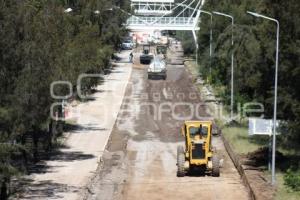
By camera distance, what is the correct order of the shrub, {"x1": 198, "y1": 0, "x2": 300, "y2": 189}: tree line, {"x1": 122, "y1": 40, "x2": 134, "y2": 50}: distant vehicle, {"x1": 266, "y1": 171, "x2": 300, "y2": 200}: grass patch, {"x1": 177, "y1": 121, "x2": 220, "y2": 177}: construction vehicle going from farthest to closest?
{"x1": 122, "y1": 40, "x2": 134, "y2": 50}: distant vehicle
{"x1": 177, "y1": 121, "x2": 220, "y2": 177}: construction vehicle
{"x1": 198, "y1": 0, "x2": 300, "y2": 189}: tree line
the shrub
{"x1": 266, "y1": 171, "x2": 300, "y2": 200}: grass patch

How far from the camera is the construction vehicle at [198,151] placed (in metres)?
31.9

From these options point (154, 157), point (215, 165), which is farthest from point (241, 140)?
point (215, 165)

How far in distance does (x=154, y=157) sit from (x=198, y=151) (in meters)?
6.75

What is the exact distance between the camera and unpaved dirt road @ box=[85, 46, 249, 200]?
2978 cm

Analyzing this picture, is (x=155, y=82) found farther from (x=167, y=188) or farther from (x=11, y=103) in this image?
(x=11, y=103)

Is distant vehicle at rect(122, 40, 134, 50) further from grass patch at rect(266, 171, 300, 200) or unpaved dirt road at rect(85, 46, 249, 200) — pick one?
grass patch at rect(266, 171, 300, 200)

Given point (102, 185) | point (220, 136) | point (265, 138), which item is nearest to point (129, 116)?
point (220, 136)

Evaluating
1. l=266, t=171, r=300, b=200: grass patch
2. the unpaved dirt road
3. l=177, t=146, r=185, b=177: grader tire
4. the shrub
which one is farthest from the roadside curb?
l=177, t=146, r=185, b=177: grader tire

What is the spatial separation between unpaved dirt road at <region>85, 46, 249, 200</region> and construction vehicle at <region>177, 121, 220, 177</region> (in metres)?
0.55

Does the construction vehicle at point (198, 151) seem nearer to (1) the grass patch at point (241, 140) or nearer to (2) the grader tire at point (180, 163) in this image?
(2) the grader tire at point (180, 163)

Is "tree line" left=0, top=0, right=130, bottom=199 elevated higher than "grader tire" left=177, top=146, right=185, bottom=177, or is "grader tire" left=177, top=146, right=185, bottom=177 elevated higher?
"tree line" left=0, top=0, right=130, bottom=199

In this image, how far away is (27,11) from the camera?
26500 mm

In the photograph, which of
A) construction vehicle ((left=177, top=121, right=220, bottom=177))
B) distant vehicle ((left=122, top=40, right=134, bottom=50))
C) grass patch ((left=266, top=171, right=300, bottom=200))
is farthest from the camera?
distant vehicle ((left=122, top=40, right=134, bottom=50))

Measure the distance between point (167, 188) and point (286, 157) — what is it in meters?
7.72
